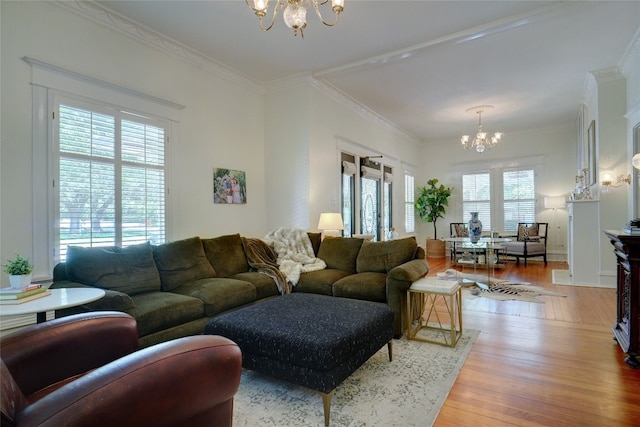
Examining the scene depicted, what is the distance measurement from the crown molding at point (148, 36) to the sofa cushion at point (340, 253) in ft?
8.96

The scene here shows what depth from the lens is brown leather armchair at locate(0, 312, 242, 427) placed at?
3.11 ft

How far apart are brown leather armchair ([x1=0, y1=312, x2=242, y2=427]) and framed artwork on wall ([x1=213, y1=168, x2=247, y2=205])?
295 cm

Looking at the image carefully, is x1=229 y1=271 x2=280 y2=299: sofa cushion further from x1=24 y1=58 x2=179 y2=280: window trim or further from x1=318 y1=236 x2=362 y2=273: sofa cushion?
x1=24 y1=58 x2=179 y2=280: window trim

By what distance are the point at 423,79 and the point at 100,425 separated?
17.8 ft

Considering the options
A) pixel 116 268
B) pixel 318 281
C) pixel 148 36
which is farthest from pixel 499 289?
pixel 148 36

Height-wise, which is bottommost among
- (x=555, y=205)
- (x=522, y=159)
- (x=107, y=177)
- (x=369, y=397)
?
(x=369, y=397)

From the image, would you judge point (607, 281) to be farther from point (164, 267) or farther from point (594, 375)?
point (164, 267)

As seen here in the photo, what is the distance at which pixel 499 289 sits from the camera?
5.12m

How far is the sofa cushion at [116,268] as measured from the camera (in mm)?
2664

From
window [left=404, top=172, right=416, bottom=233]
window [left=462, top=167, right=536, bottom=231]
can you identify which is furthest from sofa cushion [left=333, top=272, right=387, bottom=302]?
window [left=462, top=167, right=536, bottom=231]

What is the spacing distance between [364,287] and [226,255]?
5.32 feet

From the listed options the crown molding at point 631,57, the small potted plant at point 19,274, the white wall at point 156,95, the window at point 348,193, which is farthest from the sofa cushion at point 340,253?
the crown molding at point 631,57

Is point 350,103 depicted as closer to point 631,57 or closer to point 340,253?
point 340,253

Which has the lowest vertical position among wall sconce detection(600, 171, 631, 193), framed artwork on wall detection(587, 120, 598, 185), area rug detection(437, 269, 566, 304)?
area rug detection(437, 269, 566, 304)
